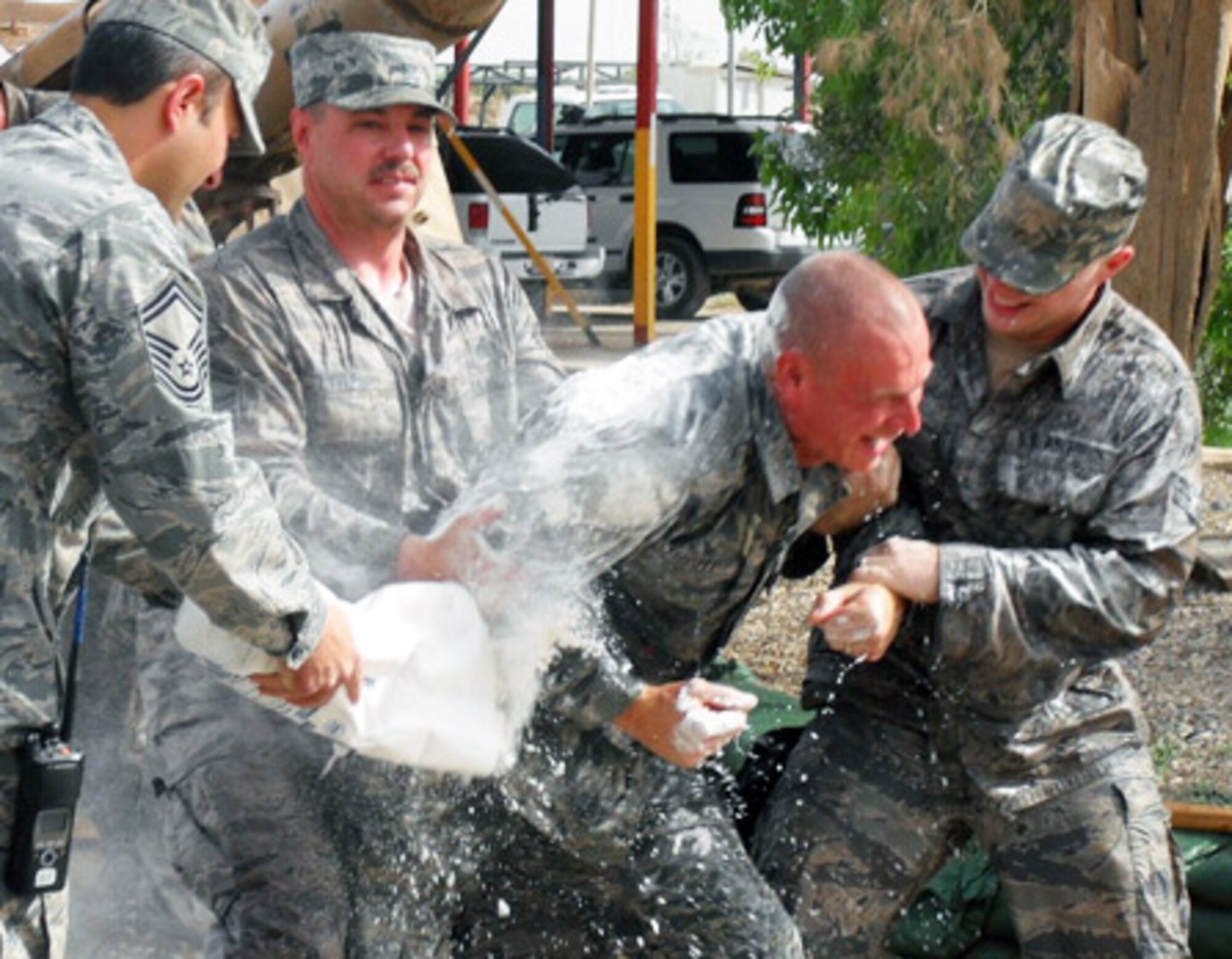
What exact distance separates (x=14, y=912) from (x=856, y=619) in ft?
5.27

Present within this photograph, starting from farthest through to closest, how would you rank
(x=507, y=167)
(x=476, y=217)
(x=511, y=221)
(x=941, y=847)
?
(x=476, y=217), (x=507, y=167), (x=511, y=221), (x=941, y=847)

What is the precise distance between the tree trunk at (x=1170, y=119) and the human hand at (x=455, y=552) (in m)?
4.40

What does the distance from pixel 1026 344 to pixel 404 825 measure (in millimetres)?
1583

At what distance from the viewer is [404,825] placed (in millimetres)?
4586

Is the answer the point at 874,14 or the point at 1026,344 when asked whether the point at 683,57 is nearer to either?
the point at 874,14

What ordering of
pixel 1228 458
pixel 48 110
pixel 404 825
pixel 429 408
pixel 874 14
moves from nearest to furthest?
1. pixel 48 110
2. pixel 404 825
3. pixel 429 408
4. pixel 1228 458
5. pixel 874 14

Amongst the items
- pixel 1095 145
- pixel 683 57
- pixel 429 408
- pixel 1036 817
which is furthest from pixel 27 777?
pixel 683 57

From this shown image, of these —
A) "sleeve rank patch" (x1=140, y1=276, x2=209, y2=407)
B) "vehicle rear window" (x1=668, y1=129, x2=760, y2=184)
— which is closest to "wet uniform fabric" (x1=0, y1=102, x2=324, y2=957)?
"sleeve rank patch" (x1=140, y1=276, x2=209, y2=407)

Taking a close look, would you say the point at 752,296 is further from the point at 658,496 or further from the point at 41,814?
the point at 41,814

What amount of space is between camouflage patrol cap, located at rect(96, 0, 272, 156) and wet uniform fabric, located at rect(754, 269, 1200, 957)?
162 centimetres

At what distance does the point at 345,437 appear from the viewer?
4758mm

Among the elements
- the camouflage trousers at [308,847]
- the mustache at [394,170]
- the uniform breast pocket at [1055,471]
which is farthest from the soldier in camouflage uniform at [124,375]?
the uniform breast pocket at [1055,471]

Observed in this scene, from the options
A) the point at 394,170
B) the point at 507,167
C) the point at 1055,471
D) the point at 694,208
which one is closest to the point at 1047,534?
the point at 1055,471

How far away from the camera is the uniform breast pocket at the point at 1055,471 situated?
185 inches
